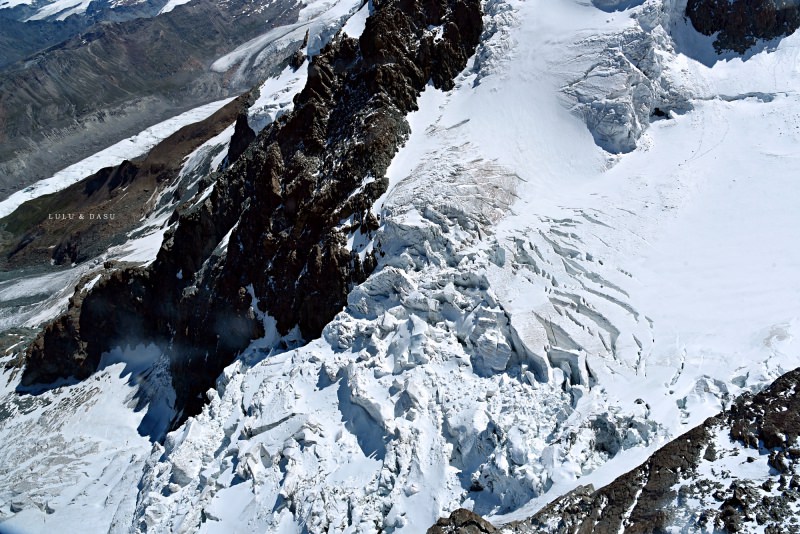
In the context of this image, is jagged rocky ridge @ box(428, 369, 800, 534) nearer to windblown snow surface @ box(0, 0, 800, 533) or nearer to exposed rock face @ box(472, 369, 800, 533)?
exposed rock face @ box(472, 369, 800, 533)

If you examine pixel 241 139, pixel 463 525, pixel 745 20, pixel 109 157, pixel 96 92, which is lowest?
pixel 109 157

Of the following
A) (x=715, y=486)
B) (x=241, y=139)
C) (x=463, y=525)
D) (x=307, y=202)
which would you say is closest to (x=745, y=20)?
(x=307, y=202)

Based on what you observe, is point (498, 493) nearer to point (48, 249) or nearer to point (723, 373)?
point (723, 373)

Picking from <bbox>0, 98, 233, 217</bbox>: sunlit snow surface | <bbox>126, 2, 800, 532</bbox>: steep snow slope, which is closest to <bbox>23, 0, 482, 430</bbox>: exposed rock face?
<bbox>126, 2, 800, 532</bbox>: steep snow slope

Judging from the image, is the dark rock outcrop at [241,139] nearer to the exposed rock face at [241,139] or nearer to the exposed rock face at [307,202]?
the exposed rock face at [241,139]

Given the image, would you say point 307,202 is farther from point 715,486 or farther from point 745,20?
point 745,20

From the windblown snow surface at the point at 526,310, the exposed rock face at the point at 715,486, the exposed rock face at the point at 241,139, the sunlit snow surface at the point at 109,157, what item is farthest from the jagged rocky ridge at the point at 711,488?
the sunlit snow surface at the point at 109,157
